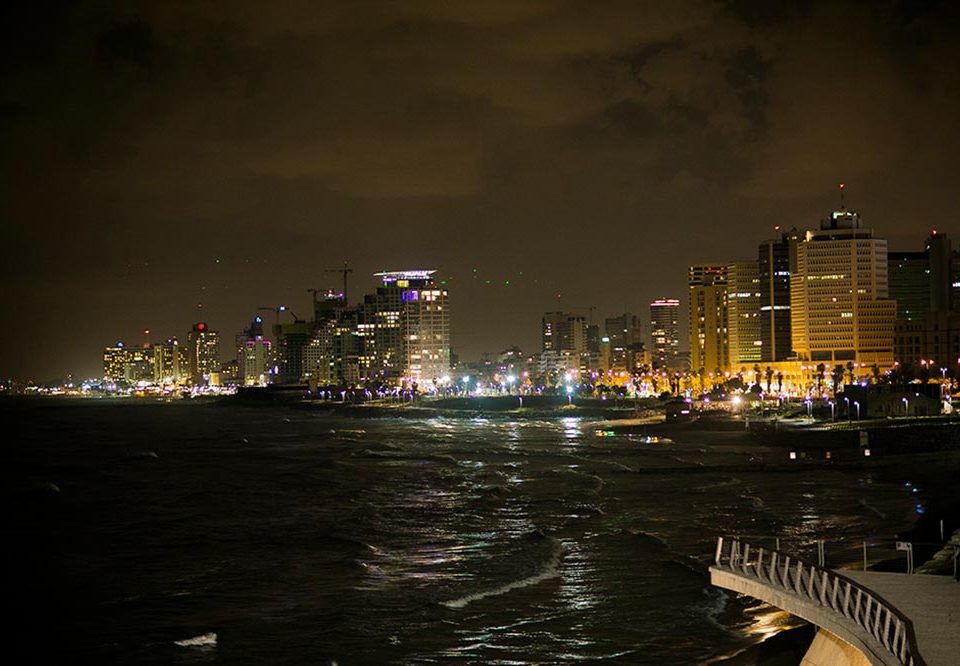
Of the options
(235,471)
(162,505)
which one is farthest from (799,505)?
(235,471)

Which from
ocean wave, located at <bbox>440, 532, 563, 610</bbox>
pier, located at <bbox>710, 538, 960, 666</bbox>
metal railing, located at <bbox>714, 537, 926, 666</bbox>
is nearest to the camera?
metal railing, located at <bbox>714, 537, 926, 666</bbox>

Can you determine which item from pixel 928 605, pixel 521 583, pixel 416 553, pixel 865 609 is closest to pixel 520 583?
pixel 521 583

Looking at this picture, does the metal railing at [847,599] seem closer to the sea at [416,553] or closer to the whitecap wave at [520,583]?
the sea at [416,553]

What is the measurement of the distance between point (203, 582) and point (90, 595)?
3834 mm

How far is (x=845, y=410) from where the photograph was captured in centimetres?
11738

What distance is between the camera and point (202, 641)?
94.6ft

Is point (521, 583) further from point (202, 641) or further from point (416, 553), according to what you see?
A: point (202, 641)

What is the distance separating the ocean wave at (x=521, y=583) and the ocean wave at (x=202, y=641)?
282 inches

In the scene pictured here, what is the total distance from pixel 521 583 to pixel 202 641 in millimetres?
11109

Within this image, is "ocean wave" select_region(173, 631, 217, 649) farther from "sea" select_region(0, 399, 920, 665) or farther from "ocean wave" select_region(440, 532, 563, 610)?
"ocean wave" select_region(440, 532, 563, 610)

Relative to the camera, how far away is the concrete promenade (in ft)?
56.7

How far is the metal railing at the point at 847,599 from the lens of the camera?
17.0m

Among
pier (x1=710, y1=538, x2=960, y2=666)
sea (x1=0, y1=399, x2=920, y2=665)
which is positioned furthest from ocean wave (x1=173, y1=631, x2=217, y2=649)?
pier (x1=710, y1=538, x2=960, y2=666)

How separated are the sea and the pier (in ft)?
12.3
